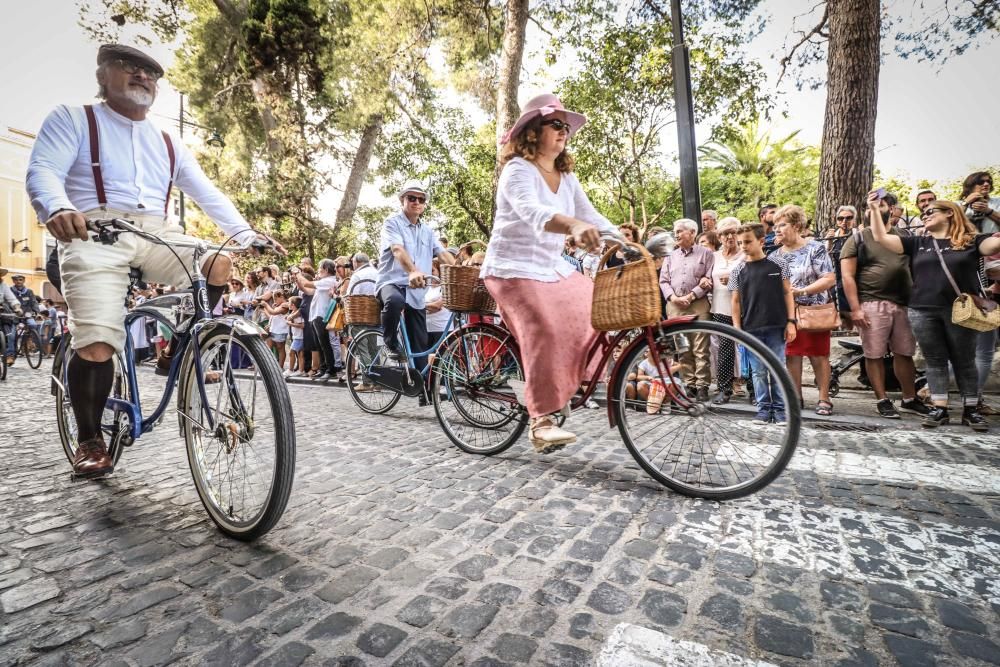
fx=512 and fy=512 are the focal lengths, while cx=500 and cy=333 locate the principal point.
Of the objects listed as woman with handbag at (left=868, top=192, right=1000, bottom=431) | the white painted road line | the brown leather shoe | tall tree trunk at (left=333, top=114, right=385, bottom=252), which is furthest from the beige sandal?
tall tree trunk at (left=333, top=114, right=385, bottom=252)

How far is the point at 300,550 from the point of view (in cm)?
218

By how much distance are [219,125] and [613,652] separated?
23.9m

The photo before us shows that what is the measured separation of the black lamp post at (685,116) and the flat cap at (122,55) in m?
5.76

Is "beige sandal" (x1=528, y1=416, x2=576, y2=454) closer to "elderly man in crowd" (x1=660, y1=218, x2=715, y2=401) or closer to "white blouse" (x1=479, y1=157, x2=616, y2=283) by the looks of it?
"white blouse" (x1=479, y1=157, x2=616, y2=283)

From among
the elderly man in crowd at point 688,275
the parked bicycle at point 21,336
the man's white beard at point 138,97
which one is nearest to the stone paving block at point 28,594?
the man's white beard at point 138,97

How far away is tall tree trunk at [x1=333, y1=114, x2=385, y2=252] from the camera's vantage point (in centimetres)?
2003

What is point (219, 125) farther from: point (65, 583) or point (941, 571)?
point (941, 571)

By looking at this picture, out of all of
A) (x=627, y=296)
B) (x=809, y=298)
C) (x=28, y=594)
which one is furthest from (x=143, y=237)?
(x=809, y=298)

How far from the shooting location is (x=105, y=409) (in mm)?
3090

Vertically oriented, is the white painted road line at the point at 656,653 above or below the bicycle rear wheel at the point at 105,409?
below

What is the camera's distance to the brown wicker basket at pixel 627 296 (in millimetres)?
2668

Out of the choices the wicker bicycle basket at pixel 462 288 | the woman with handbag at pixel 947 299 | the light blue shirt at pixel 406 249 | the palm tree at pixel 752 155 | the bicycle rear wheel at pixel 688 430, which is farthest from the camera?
the palm tree at pixel 752 155

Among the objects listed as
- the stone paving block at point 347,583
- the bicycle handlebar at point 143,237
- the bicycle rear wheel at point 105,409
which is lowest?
the stone paving block at point 347,583

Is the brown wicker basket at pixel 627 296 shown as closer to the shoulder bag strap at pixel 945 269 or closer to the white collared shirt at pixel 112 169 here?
the white collared shirt at pixel 112 169
